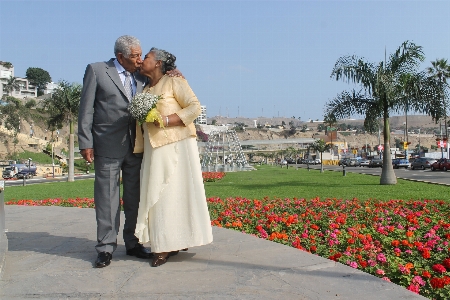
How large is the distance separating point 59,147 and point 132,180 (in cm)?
9263

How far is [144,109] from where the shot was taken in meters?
3.75

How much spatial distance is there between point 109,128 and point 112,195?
568 millimetres

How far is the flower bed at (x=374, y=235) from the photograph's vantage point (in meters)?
3.86

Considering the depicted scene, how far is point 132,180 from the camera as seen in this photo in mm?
4211

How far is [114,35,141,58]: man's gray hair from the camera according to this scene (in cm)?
407

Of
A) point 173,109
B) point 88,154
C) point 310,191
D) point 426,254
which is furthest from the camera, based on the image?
point 310,191

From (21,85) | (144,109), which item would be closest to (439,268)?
(144,109)

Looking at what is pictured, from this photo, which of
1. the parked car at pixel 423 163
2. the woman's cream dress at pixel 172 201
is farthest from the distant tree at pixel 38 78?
the woman's cream dress at pixel 172 201

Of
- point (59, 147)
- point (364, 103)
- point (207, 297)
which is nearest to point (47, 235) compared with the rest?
point (207, 297)

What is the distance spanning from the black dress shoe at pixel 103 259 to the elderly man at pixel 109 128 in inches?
4.2

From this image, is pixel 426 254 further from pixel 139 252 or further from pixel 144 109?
pixel 144 109

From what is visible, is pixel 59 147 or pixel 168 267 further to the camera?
pixel 59 147

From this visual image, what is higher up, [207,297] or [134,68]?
[134,68]

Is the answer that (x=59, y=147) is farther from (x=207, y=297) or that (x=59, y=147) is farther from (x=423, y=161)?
(x=207, y=297)
